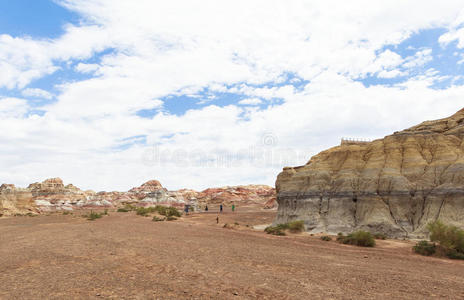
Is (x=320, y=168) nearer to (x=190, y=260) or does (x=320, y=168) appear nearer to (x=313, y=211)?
(x=313, y=211)

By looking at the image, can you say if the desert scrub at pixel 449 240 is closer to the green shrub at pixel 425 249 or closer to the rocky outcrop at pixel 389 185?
the green shrub at pixel 425 249

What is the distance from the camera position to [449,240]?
59.7ft

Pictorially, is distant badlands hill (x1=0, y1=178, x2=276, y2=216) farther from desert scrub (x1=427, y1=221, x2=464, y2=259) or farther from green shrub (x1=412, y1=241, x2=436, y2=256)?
desert scrub (x1=427, y1=221, x2=464, y2=259)

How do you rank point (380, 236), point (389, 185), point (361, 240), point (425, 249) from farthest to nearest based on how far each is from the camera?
point (389, 185), point (380, 236), point (361, 240), point (425, 249)

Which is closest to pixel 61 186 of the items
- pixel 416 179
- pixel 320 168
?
pixel 320 168

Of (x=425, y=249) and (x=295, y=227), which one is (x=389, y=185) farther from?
(x=425, y=249)

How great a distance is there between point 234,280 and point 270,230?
19.1 metres

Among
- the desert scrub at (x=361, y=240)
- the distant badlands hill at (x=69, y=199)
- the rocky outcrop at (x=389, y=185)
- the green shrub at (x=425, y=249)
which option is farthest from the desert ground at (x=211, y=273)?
the distant badlands hill at (x=69, y=199)

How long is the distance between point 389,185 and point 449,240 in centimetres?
1013

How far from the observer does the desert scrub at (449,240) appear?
1716 cm

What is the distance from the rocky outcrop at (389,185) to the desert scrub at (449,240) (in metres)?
5.53

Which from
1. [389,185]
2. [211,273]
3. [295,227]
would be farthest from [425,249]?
[211,273]

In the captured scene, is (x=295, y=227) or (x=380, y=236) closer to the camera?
(x=380, y=236)

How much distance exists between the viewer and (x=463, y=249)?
17344 mm
